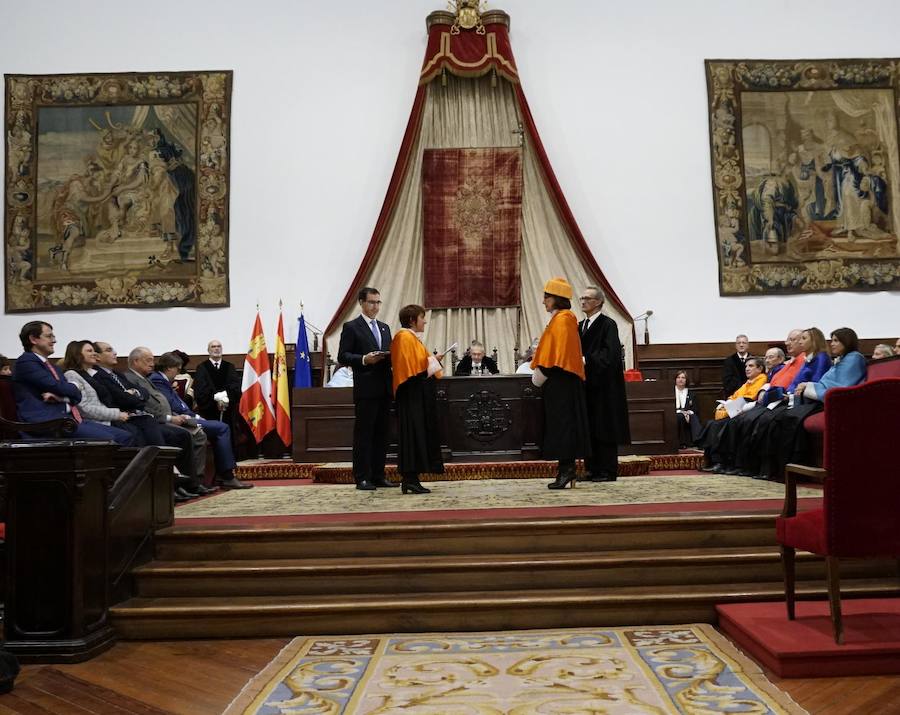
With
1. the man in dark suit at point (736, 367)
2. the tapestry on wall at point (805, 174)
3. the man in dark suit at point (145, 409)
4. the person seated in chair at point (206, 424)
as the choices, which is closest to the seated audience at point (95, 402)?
the man in dark suit at point (145, 409)

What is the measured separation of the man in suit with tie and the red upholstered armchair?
13.6ft

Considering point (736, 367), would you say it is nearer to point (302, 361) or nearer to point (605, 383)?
point (605, 383)

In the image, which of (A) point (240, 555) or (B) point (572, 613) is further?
(A) point (240, 555)

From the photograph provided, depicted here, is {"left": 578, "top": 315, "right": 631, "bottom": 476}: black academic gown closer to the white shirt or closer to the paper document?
the white shirt

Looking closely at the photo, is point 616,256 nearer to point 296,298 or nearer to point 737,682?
point 296,298

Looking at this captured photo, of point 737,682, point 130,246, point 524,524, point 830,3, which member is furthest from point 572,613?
point 830,3

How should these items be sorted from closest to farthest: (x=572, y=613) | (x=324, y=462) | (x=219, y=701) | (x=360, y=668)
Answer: (x=219, y=701)
(x=360, y=668)
(x=572, y=613)
(x=324, y=462)

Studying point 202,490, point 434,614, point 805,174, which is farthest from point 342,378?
point 805,174

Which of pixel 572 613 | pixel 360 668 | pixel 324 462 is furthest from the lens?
pixel 324 462

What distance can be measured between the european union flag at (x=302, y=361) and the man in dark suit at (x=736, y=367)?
486cm

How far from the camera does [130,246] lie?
34.4 ft

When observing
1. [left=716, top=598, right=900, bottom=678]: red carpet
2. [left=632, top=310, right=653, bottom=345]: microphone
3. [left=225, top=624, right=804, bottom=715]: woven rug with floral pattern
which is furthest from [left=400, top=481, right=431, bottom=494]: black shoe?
[left=632, top=310, right=653, bottom=345]: microphone

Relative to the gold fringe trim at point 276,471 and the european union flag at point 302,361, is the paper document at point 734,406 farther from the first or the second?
the european union flag at point 302,361

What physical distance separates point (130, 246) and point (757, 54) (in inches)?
320
